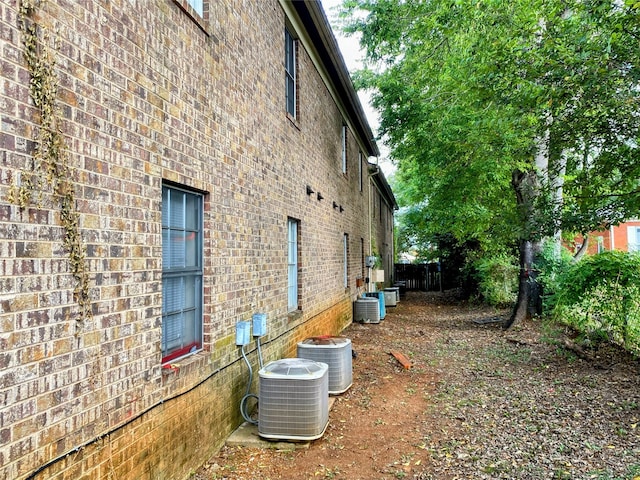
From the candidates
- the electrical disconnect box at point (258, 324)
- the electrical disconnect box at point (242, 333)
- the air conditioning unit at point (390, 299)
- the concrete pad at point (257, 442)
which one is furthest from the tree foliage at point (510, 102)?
the concrete pad at point (257, 442)

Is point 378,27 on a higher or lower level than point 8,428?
higher

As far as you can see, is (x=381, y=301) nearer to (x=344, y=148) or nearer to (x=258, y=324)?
(x=344, y=148)

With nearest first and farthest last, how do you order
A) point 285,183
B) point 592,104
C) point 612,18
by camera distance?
point 612,18 → point 592,104 → point 285,183

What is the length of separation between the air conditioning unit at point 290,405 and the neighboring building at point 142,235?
0.44 metres

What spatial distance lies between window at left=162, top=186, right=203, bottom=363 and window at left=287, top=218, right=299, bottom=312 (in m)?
3.10

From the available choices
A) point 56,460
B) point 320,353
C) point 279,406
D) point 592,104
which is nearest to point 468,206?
point 592,104

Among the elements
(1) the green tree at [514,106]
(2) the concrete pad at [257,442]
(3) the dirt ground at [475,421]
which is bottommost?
(3) the dirt ground at [475,421]

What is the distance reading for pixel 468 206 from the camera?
1432cm

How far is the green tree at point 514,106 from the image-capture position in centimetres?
583

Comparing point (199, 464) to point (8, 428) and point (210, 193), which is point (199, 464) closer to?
point (8, 428)

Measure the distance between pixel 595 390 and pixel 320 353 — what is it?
Answer: 3.92 metres

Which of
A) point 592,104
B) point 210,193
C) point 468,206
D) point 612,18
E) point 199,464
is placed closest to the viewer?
point 199,464

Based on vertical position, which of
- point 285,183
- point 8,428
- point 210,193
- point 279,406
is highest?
point 285,183

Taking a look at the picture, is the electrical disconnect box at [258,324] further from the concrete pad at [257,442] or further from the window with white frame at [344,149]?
the window with white frame at [344,149]
